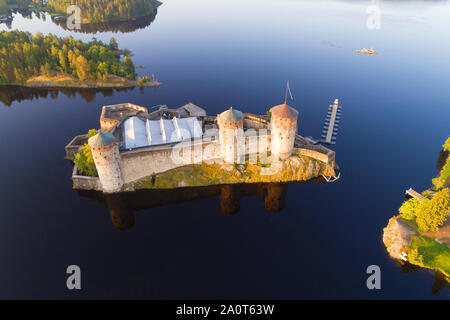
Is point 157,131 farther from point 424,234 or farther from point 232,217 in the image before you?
point 424,234

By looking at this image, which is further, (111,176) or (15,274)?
(111,176)

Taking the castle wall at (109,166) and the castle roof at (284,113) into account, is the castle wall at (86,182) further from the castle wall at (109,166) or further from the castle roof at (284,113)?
the castle roof at (284,113)

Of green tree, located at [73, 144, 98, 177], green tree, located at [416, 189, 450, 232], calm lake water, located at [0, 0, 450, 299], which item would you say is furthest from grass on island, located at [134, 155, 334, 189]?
green tree, located at [416, 189, 450, 232]

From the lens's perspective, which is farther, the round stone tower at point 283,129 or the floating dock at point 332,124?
the floating dock at point 332,124

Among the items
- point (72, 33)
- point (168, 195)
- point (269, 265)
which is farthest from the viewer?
point (72, 33)

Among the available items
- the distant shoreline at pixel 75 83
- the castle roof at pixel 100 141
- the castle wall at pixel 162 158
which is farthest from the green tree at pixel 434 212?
the distant shoreline at pixel 75 83
